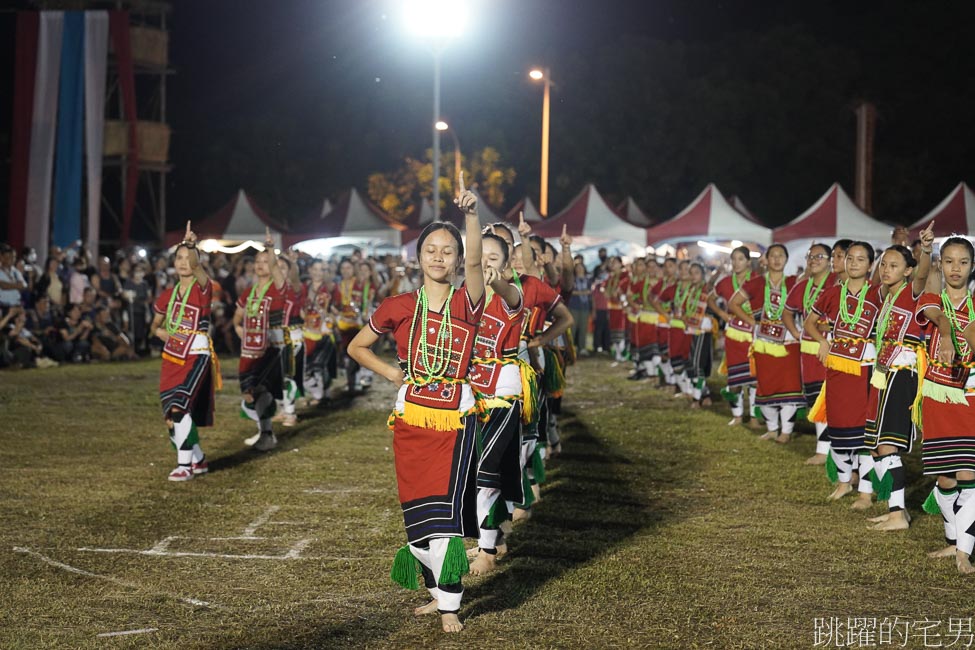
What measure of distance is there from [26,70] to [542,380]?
24.3 metres

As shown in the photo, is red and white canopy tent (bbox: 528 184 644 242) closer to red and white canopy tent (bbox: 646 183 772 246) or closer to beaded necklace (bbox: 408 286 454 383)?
red and white canopy tent (bbox: 646 183 772 246)

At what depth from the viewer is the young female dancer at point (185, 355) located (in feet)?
31.2

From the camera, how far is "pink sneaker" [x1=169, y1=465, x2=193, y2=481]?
379 inches

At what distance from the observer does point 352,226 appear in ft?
88.4

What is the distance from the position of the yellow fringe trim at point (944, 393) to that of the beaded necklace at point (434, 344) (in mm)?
3190

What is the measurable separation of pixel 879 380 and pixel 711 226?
50.4ft

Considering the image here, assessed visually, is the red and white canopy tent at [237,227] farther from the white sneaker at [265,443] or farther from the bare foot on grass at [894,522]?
the bare foot on grass at [894,522]

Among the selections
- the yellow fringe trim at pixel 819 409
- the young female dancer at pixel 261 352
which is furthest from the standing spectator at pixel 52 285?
the yellow fringe trim at pixel 819 409

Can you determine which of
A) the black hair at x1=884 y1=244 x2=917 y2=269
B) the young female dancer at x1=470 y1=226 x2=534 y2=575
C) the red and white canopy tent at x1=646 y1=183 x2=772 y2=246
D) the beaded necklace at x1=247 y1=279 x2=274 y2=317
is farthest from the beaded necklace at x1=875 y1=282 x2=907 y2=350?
the red and white canopy tent at x1=646 y1=183 x2=772 y2=246

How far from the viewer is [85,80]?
94.4ft

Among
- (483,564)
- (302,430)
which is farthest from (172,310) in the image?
(483,564)

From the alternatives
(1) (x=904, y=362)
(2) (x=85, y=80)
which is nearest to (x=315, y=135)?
(2) (x=85, y=80)

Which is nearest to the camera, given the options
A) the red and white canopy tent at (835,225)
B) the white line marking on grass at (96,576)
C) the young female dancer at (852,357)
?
→ the white line marking on grass at (96,576)

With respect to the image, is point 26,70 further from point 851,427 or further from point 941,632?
point 941,632
